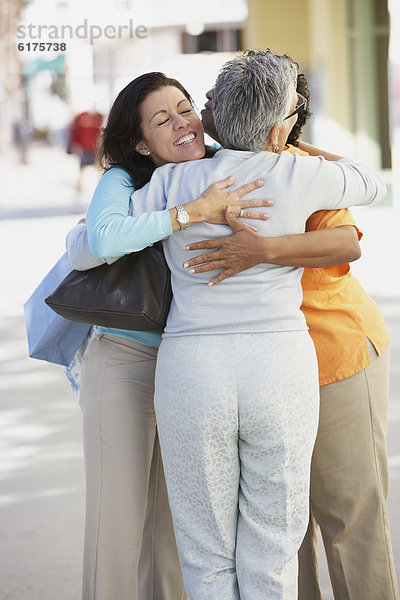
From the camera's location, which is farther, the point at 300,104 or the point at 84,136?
the point at 84,136

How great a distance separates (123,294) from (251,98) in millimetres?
651

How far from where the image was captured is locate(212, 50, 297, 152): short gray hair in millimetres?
2166

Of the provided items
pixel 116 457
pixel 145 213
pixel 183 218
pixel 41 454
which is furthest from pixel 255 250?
pixel 41 454

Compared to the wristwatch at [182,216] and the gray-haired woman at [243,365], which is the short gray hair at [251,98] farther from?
the wristwatch at [182,216]

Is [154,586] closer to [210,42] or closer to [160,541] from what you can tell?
[160,541]

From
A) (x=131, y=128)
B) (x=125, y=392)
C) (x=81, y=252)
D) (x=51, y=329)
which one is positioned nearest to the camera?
(x=81, y=252)

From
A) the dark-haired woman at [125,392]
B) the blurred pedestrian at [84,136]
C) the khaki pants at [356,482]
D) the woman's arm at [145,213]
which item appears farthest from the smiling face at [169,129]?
the blurred pedestrian at [84,136]

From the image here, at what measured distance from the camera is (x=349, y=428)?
273cm

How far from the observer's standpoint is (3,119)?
4597cm

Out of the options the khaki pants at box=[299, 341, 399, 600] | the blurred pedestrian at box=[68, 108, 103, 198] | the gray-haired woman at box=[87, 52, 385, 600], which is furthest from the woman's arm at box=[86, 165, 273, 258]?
the blurred pedestrian at box=[68, 108, 103, 198]

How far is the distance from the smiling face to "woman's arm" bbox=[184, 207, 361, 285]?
35 centimetres

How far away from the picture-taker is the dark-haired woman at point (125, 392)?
2516mm

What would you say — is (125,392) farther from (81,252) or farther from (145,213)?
(145,213)

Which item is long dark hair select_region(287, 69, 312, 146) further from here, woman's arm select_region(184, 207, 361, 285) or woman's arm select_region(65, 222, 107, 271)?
woman's arm select_region(65, 222, 107, 271)
